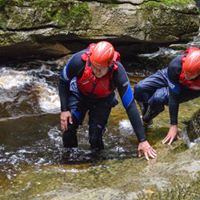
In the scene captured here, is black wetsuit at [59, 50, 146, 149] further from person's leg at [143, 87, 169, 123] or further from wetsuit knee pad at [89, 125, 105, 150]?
person's leg at [143, 87, 169, 123]

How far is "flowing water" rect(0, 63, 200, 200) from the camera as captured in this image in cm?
477

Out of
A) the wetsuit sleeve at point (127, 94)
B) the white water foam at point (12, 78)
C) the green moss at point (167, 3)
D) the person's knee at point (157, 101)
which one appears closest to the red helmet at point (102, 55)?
the wetsuit sleeve at point (127, 94)

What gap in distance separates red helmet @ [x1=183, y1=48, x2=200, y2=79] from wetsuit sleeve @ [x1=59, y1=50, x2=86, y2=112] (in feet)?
4.40

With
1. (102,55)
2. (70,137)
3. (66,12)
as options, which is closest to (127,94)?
(102,55)

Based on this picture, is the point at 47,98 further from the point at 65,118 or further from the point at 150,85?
the point at 65,118

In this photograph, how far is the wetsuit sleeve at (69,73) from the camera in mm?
5738

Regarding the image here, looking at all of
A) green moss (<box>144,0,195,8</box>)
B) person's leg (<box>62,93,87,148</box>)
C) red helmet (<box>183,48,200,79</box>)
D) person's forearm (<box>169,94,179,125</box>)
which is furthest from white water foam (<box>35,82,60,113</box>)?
red helmet (<box>183,48,200,79</box>)

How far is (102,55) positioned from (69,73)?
66 cm

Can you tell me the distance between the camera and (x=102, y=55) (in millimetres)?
5395

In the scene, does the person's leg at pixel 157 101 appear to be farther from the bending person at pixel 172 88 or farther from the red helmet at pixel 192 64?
the red helmet at pixel 192 64

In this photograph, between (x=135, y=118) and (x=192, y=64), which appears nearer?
(x=135, y=118)

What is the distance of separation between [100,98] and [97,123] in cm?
40

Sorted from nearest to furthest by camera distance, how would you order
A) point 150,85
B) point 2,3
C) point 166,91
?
point 166,91
point 150,85
point 2,3

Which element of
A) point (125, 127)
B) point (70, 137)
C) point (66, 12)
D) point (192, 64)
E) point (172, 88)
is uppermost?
point (192, 64)
